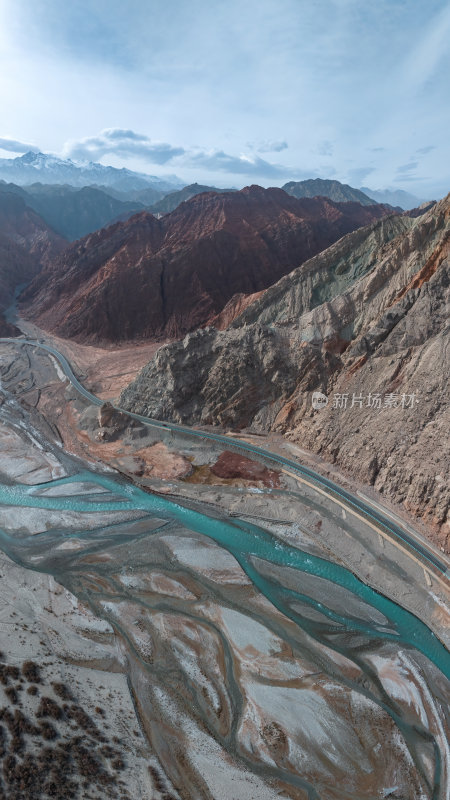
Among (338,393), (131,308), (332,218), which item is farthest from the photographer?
(332,218)

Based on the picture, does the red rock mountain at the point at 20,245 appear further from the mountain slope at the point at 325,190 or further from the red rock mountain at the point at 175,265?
the mountain slope at the point at 325,190

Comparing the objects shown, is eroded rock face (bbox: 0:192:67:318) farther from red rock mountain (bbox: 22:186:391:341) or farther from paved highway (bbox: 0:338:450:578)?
paved highway (bbox: 0:338:450:578)

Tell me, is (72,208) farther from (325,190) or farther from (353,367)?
(353,367)

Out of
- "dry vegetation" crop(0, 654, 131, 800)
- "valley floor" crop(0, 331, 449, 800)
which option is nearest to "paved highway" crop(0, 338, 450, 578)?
"valley floor" crop(0, 331, 449, 800)

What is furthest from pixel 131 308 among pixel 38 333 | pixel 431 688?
pixel 431 688

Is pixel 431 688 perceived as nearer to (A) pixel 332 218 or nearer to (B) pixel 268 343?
(B) pixel 268 343

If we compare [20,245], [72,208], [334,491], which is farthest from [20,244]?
[334,491]
